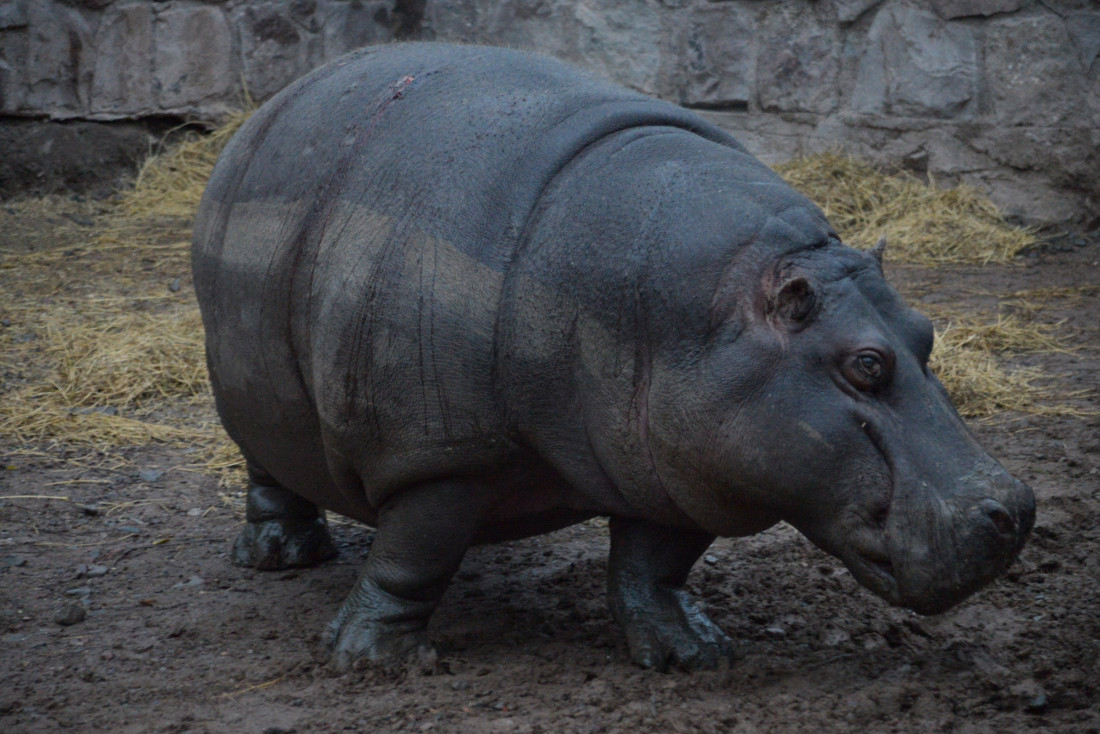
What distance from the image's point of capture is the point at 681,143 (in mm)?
2479

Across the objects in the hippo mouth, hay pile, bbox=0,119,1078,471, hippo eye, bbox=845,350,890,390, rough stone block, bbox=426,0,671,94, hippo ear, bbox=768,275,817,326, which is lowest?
hay pile, bbox=0,119,1078,471

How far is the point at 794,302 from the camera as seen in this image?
214 cm

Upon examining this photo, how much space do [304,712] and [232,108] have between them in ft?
19.9

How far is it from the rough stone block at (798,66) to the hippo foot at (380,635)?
5062mm


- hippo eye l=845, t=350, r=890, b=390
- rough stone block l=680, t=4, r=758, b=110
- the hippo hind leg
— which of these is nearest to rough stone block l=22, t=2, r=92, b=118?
rough stone block l=680, t=4, r=758, b=110

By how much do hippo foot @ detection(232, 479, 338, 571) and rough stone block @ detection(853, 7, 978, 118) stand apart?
15.3 feet

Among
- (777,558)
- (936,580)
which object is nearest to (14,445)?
(777,558)

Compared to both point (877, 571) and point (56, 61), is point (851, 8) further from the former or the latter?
point (877, 571)

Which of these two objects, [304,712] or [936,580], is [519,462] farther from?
[936,580]

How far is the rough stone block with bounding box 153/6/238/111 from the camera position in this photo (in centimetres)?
754

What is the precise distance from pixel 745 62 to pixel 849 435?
207 inches

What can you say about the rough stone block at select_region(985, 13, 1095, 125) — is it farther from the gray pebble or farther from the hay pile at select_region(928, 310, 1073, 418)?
the gray pebble

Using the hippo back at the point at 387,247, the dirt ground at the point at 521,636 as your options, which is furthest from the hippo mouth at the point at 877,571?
the hippo back at the point at 387,247

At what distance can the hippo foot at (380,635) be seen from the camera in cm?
261
